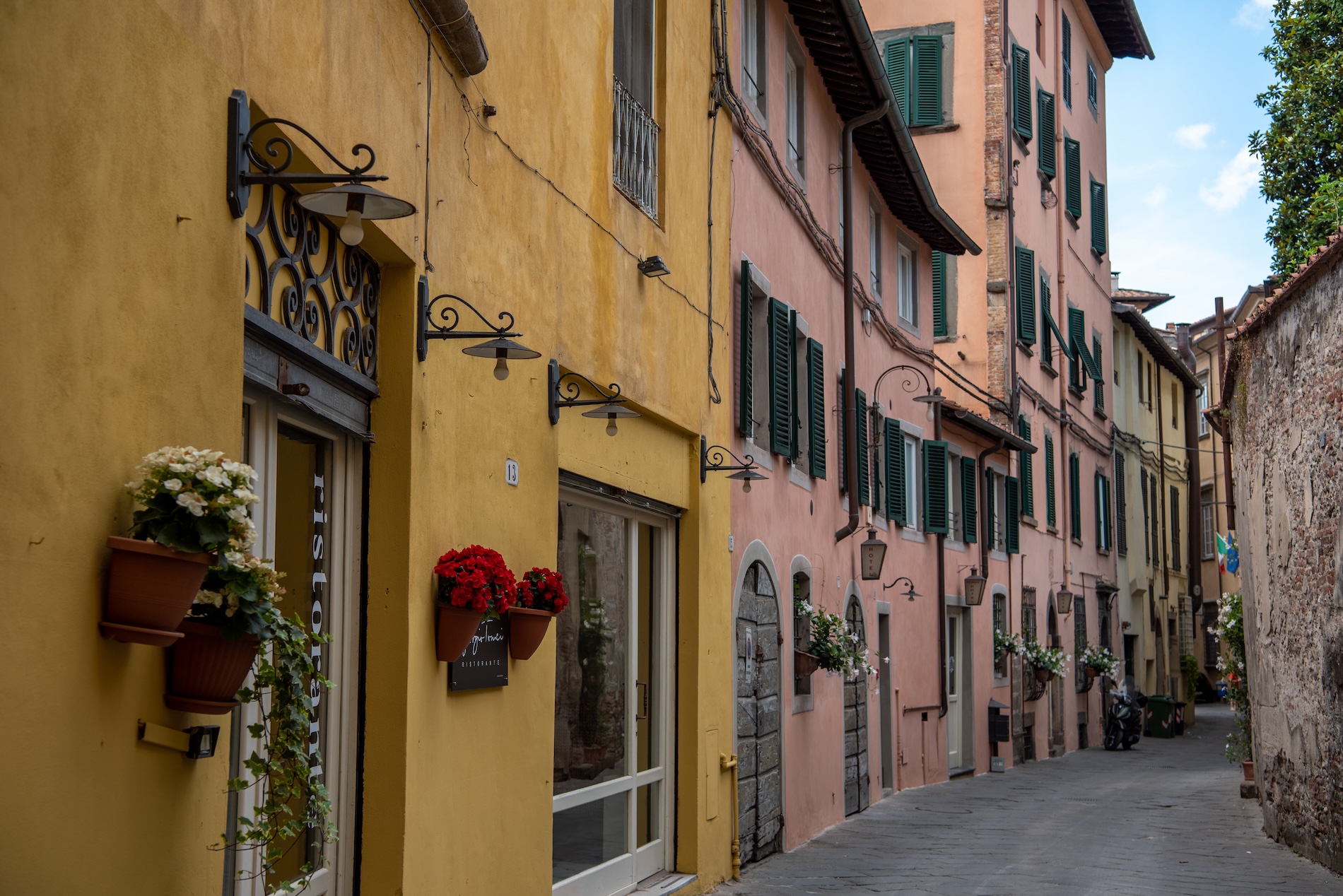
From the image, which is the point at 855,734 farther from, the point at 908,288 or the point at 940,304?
the point at 940,304

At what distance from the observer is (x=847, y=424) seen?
1453cm

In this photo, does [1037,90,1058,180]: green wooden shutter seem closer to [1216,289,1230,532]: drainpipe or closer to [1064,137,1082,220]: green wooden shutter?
[1064,137,1082,220]: green wooden shutter

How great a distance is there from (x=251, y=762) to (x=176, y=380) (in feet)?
3.37

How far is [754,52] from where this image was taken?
38.9 feet

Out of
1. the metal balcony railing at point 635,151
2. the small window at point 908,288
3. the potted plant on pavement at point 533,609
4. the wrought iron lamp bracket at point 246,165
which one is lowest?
the potted plant on pavement at point 533,609

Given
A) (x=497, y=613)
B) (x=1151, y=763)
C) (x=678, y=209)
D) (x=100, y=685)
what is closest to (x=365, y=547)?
(x=497, y=613)

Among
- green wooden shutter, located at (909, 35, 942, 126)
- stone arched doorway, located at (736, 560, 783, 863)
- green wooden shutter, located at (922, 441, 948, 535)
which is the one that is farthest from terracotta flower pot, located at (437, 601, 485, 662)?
green wooden shutter, located at (909, 35, 942, 126)

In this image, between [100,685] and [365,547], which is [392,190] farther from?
[100,685]

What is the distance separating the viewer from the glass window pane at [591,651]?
7551 millimetres

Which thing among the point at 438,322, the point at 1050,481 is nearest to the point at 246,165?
the point at 438,322

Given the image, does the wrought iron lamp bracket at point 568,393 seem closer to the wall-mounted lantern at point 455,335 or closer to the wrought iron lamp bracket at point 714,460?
the wall-mounted lantern at point 455,335

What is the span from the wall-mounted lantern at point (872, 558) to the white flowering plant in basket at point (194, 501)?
11.7 m

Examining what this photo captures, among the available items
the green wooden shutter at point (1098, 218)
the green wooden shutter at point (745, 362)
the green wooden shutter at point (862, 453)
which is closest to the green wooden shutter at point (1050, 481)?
the green wooden shutter at point (1098, 218)

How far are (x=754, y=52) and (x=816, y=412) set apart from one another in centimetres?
334
